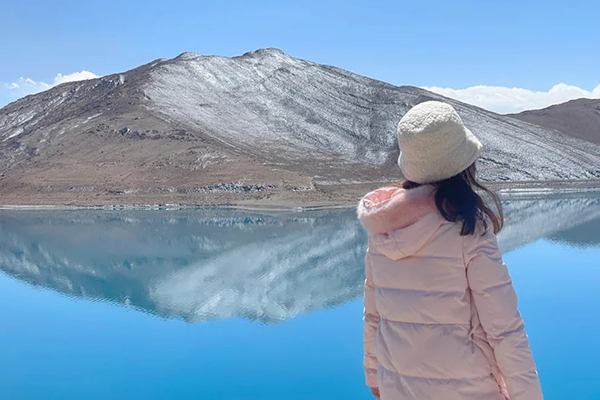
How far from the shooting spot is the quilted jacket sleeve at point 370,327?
257cm

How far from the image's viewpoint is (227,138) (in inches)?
2420

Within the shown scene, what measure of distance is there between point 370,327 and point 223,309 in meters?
13.9

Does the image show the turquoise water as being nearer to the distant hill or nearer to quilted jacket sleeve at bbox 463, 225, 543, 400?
quilted jacket sleeve at bbox 463, 225, 543, 400

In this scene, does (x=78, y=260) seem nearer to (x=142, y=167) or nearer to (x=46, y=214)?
(x=46, y=214)

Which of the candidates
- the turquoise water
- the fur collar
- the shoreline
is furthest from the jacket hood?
the shoreline

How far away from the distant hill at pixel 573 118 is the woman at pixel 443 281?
290 feet

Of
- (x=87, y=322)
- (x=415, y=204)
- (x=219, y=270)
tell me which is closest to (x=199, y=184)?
(x=219, y=270)

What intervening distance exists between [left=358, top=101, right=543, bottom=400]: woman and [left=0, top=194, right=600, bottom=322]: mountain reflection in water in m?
10.1

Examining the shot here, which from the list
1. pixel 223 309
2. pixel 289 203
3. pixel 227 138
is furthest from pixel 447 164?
pixel 227 138

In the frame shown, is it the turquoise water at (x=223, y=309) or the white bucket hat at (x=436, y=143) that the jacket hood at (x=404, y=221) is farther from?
the turquoise water at (x=223, y=309)

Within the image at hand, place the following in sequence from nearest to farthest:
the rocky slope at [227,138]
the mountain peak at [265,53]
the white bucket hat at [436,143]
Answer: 1. the white bucket hat at [436,143]
2. the rocky slope at [227,138]
3. the mountain peak at [265,53]

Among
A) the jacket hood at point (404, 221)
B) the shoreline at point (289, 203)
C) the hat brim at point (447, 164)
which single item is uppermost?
the hat brim at point (447, 164)

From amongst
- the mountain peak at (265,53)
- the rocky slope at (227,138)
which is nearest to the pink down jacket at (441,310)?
the rocky slope at (227,138)

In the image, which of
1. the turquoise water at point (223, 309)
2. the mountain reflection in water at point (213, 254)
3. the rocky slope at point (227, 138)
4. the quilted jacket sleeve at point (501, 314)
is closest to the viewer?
the quilted jacket sleeve at point (501, 314)
